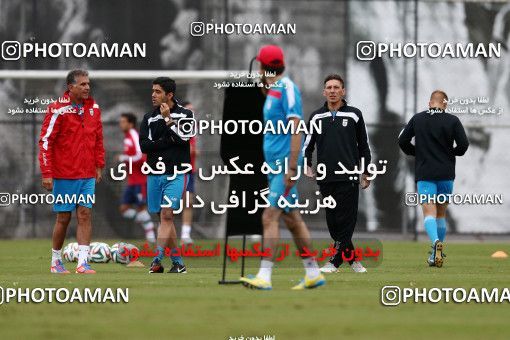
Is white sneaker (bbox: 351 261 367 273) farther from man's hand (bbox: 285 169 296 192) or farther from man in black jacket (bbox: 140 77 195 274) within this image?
man's hand (bbox: 285 169 296 192)

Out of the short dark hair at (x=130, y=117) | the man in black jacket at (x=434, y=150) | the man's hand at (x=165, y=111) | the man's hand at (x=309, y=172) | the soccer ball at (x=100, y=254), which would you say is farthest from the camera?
the short dark hair at (x=130, y=117)

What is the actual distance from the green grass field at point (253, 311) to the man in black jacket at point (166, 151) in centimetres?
→ 60

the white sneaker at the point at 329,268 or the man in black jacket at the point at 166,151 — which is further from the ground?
the man in black jacket at the point at 166,151

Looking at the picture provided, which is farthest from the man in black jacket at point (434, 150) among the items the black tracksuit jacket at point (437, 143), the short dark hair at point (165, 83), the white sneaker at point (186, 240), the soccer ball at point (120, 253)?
the white sneaker at point (186, 240)

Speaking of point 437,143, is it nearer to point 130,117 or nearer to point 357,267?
point 357,267

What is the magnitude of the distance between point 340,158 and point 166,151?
187 cm

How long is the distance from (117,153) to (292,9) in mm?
4321

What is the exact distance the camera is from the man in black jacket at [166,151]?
13.8 meters

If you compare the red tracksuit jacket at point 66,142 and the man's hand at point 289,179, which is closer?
the man's hand at point 289,179

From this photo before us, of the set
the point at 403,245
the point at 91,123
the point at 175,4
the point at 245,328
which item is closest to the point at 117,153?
the point at 175,4

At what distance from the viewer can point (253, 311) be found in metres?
9.79

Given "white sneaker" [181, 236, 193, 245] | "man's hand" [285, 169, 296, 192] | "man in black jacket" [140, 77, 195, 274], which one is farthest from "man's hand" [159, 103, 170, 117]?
"white sneaker" [181, 236, 193, 245]

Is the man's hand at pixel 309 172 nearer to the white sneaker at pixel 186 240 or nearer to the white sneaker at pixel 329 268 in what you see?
the white sneaker at pixel 329 268

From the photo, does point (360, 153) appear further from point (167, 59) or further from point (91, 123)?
point (167, 59)
